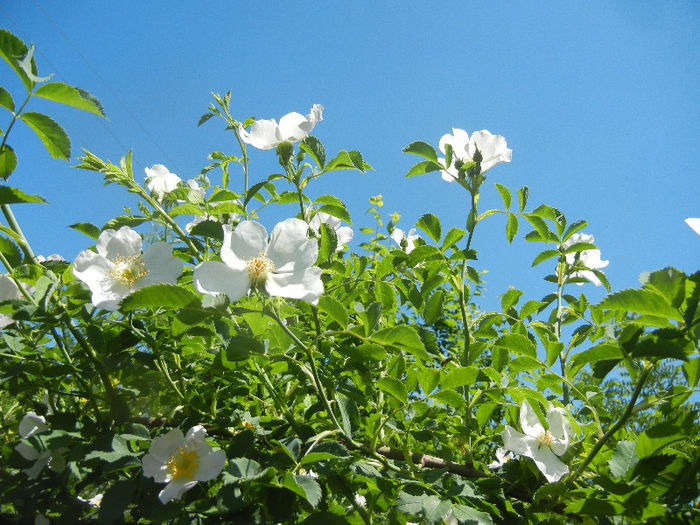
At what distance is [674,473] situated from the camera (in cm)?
76

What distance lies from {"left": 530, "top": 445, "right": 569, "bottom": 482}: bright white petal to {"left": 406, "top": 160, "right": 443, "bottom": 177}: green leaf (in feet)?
2.33

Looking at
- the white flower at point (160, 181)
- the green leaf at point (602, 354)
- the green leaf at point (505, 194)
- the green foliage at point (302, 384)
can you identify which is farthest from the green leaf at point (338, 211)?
the green leaf at point (602, 354)

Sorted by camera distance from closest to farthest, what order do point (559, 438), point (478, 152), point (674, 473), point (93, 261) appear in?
point (674, 473), point (93, 261), point (559, 438), point (478, 152)

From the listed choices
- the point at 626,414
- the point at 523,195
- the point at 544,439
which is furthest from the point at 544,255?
the point at 626,414

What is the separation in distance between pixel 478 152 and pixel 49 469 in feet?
4.30

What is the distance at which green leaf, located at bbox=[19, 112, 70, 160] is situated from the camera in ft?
3.00

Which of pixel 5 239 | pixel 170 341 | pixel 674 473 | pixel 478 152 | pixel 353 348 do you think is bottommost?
pixel 674 473

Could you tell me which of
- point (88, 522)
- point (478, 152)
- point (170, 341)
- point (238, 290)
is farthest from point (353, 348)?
point (88, 522)

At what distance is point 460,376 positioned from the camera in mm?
936

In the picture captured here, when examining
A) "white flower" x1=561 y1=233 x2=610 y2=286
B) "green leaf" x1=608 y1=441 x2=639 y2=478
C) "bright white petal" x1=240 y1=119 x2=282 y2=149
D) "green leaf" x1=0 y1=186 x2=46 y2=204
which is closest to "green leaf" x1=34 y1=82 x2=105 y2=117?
"green leaf" x1=0 y1=186 x2=46 y2=204

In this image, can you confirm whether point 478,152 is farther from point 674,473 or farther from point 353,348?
point 674,473

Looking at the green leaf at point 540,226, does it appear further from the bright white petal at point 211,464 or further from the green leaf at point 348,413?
the bright white petal at point 211,464

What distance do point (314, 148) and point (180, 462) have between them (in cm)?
73

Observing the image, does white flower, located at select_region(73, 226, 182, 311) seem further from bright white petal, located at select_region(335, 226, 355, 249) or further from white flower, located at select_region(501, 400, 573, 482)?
white flower, located at select_region(501, 400, 573, 482)
